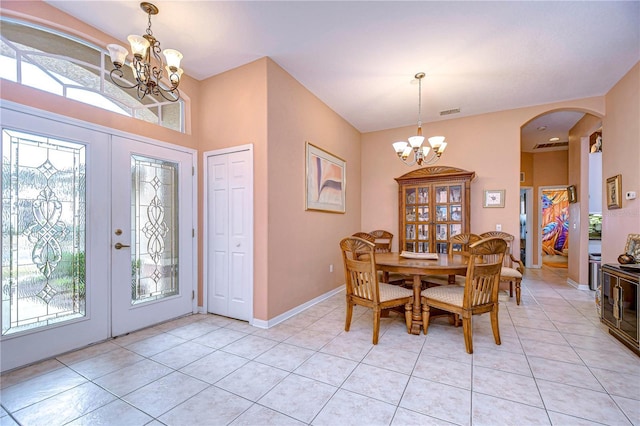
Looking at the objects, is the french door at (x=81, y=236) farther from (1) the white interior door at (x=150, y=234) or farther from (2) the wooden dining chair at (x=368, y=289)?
(2) the wooden dining chair at (x=368, y=289)

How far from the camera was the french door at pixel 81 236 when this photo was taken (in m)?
2.04

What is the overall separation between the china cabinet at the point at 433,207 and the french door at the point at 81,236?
137 inches

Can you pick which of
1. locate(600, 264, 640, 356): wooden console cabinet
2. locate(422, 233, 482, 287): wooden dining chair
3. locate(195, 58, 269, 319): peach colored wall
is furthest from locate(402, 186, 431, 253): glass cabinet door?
locate(195, 58, 269, 319): peach colored wall

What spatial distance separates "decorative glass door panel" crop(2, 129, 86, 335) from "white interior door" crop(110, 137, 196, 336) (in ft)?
0.90

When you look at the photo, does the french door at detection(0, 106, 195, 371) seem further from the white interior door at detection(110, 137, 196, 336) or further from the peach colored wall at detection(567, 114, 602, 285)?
the peach colored wall at detection(567, 114, 602, 285)

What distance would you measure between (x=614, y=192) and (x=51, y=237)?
19.8 feet

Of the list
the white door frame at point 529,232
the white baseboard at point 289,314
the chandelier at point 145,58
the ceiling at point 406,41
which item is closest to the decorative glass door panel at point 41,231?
the chandelier at point 145,58

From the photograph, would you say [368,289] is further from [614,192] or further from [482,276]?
[614,192]

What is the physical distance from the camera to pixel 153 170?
9.57 feet

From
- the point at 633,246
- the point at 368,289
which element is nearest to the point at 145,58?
the point at 368,289

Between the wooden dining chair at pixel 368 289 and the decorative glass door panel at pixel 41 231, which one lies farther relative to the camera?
the wooden dining chair at pixel 368 289

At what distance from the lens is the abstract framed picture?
11.8ft

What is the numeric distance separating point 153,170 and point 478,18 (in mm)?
3488

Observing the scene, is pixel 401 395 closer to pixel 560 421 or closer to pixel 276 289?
pixel 560 421
